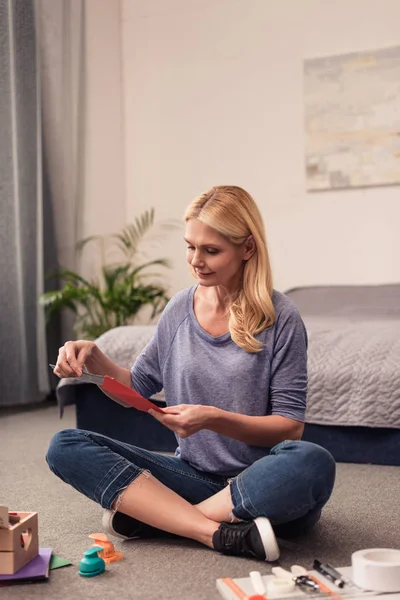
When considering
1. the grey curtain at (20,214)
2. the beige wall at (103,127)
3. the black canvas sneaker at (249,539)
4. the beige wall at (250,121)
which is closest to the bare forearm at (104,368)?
the black canvas sneaker at (249,539)

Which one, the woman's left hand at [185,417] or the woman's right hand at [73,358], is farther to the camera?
the woman's right hand at [73,358]

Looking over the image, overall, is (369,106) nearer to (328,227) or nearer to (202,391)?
(328,227)

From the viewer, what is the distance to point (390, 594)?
1.60m

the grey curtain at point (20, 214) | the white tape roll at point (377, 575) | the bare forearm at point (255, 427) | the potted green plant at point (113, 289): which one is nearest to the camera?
the white tape roll at point (377, 575)

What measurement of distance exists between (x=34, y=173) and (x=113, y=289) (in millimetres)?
768

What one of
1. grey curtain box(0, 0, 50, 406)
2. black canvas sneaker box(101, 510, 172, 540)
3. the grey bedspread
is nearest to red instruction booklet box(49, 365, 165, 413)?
black canvas sneaker box(101, 510, 172, 540)

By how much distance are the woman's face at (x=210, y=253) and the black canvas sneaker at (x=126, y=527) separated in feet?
1.92

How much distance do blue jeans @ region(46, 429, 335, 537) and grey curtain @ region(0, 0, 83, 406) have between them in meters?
2.49

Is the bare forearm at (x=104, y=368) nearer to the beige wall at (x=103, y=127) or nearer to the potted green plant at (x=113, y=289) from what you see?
the potted green plant at (x=113, y=289)

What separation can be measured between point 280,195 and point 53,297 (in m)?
1.46

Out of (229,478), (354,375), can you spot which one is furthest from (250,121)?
(229,478)

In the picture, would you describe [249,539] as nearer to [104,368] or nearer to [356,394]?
[104,368]

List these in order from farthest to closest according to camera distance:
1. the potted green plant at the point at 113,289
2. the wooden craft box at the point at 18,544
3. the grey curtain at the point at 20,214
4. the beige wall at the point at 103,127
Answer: the beige wall at the point at 103,127 → the potted green plant at the point at 113,289 → the grey curtain at the point at 20,214 → the wooden craft box at the point at 18,544

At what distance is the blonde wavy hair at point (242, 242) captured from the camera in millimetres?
1993
